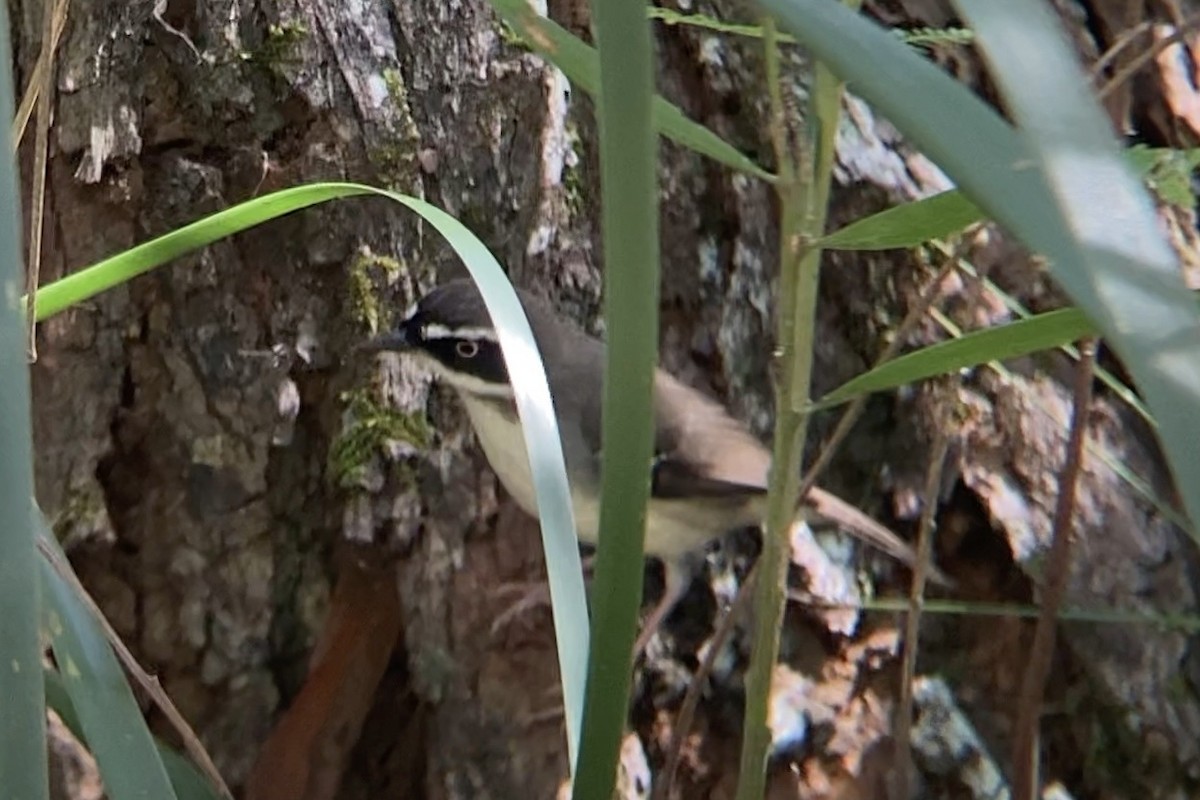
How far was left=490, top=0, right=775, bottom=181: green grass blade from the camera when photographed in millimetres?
946

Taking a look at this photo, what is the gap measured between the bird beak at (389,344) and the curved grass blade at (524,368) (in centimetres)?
56

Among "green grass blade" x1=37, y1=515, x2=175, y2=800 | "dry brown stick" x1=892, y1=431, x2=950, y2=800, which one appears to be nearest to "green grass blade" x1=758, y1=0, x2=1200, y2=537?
"green grass blade" x1=37, y1=515, x2=175, y2=800

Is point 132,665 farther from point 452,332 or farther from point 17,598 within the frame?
point 452,332

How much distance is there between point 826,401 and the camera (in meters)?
0.94

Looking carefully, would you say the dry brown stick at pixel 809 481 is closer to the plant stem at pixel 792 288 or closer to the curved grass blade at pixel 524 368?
the plant stem at pixel 792 288

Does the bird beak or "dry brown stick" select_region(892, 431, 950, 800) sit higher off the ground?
the bird beak

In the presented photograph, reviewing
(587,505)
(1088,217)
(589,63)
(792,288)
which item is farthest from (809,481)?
(587,505)

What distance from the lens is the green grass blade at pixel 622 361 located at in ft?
2.13

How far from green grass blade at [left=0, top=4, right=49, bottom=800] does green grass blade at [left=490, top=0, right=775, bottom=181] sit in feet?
1.52

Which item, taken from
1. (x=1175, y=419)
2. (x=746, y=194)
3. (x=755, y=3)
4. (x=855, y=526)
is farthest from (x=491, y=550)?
(x=1175, y=419)

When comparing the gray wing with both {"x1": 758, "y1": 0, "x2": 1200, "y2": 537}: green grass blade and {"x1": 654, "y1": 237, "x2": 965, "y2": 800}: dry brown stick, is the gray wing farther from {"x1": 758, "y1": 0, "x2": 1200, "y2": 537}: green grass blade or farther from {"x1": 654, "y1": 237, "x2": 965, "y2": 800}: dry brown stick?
{"x1": 758, "y1": 0, "x2": 1200, "y2": 537}: green grass blade

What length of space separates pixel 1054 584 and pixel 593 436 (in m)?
0.90

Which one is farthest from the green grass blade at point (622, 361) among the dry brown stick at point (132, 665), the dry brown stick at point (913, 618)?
the dry brown stick at point (913, 618)

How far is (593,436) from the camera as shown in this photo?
198 centimetres
